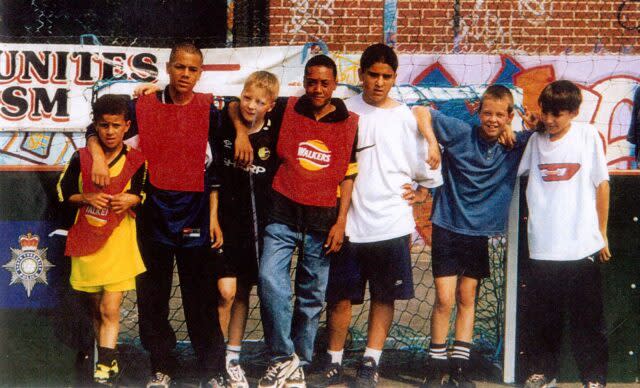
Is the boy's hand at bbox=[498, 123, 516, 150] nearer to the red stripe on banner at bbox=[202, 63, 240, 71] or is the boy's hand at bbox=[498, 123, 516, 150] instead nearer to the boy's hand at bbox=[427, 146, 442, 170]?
the boy's hand at bbox=[427, 146, 442, 170]

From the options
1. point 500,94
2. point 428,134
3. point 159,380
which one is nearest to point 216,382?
point 159,380

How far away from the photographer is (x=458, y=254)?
14.8 ft

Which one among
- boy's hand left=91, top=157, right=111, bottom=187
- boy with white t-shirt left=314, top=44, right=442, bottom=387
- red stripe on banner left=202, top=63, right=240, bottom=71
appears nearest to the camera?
boy's hand left=91, top=157, right=111, bottom=187

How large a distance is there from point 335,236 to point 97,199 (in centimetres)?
125

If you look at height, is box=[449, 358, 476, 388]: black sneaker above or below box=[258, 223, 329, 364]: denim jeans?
below

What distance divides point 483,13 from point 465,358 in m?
5.53

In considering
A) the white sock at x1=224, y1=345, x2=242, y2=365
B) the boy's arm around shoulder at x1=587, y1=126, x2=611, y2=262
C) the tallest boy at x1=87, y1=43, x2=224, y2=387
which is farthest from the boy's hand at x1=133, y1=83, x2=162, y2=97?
the boy's arm around shoulder at x1=587, y1=126, x2=611, y2=262

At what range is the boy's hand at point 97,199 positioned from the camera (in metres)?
4.08

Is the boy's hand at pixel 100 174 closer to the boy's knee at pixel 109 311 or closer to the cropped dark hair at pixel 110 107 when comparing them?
the cropped dark hair at pixel 110 107

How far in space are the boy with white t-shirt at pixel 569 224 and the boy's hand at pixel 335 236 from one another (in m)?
1.07

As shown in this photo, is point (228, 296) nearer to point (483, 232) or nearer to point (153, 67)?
point (483, 232)

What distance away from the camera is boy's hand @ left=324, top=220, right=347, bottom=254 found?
4.34 m

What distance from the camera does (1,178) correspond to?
4332mm

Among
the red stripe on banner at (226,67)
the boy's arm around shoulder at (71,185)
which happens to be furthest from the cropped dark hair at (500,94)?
the red stripe on banner at (226,67)
